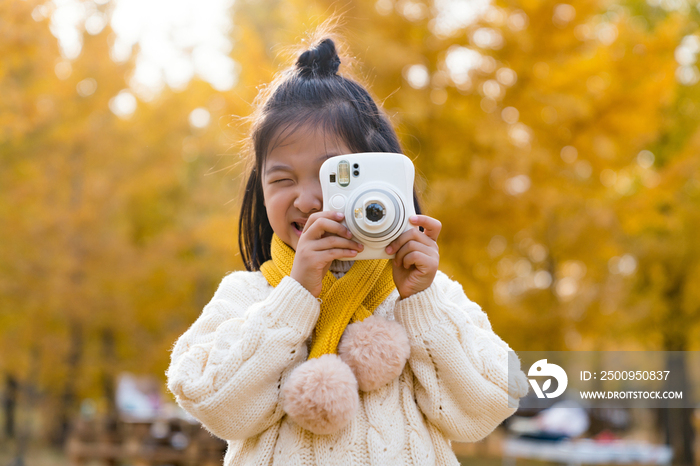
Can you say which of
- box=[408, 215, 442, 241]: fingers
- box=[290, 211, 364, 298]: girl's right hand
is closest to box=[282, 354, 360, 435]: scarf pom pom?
box=[290, 211, 364, 298]: girl's right hand

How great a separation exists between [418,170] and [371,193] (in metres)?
2.16

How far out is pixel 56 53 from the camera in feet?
17.8

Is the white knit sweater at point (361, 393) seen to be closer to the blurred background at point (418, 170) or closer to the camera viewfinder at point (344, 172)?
the camera viewfinder at point (344, 172)

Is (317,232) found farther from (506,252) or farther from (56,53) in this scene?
(56,53)

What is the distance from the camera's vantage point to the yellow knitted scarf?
130cm

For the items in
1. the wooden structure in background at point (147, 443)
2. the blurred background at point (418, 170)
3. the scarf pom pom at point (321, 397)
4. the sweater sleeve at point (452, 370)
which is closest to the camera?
the scarf pom pom at point (321, 397)

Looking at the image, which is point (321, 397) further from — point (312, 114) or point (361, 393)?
point (312, 114)

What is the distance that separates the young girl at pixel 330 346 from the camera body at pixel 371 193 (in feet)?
0.10

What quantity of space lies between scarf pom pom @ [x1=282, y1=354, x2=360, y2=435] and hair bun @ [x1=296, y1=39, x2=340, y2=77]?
737mm

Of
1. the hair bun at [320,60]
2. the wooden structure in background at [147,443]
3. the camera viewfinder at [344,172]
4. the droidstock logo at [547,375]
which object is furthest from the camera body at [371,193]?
the wooden structure in background at [147,443]

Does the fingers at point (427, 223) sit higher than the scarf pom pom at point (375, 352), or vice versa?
the fingers at point (427, 223)

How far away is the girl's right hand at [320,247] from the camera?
1229 mm

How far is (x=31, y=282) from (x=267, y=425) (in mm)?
5705

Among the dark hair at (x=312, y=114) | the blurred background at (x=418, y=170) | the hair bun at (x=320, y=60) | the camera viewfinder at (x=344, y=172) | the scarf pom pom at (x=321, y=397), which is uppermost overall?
the blurred background at (x=418, y=170)
